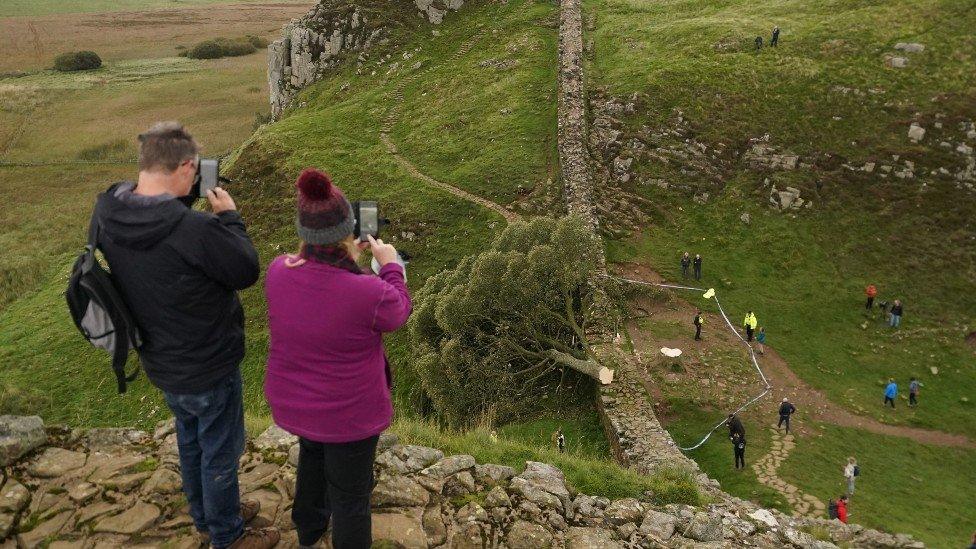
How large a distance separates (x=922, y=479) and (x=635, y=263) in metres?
15.7

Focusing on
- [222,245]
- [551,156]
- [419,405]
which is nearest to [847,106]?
[551,156]

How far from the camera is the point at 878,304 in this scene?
3014cm

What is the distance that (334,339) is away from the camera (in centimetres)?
552

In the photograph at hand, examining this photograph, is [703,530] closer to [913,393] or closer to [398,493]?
[398,493]

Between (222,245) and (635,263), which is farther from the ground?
(222,245)

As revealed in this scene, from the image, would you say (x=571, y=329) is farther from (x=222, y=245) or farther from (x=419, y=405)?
(x=222, y=245)

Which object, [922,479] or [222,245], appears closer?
[222,245]

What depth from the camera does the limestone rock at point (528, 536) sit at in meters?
8.10

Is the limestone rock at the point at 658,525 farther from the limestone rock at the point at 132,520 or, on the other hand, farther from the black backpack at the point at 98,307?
the black backpack at the point at 98,307

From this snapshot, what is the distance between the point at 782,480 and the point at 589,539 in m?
14.5

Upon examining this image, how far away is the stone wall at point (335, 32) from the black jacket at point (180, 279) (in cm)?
6091

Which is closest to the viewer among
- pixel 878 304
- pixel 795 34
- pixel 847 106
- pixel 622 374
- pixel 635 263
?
pixel 622 374

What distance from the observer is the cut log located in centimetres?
2273

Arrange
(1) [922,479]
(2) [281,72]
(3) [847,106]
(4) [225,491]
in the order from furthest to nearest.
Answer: (2) [281,72] → (3) [847,106] → (1) [922,479] → (4) [225,491]
